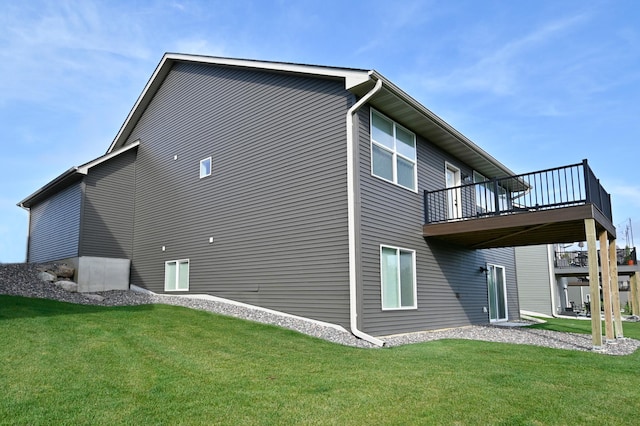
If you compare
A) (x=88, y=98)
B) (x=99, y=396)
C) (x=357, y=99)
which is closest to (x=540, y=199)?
(x=357, y=99)

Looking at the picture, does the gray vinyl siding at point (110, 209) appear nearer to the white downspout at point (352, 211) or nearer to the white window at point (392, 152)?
the white downspout at point (352, 211)

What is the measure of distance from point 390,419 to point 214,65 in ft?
37.6

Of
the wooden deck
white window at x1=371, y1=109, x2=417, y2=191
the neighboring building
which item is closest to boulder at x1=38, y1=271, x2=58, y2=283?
white window at x1=371, y1=109, x2=417, y2=191

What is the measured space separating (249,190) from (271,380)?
6.90 metres

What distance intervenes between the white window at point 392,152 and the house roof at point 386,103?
23cm

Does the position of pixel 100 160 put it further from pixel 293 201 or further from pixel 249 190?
pixel 293 201

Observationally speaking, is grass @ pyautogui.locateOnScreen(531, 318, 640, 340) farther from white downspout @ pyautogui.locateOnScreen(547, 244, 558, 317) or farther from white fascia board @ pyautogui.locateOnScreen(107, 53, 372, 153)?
white fascia board @ pyautogui.locateOnScreen(107, 53, 372, 153)

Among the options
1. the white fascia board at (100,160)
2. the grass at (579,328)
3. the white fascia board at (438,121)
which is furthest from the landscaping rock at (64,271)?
the grass at (579,328)

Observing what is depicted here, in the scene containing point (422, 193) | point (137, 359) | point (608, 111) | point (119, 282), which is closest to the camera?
point (137, 359)

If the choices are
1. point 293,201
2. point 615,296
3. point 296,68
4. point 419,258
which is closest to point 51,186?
point 293,201

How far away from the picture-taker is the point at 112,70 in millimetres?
15391

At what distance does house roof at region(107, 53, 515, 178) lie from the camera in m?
9.09

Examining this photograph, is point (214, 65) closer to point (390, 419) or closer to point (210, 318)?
point (210, 318)

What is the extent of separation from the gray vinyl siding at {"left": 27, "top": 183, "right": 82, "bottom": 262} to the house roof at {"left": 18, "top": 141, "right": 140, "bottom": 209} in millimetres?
181
